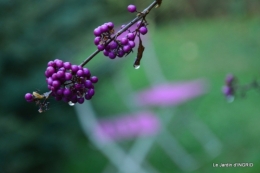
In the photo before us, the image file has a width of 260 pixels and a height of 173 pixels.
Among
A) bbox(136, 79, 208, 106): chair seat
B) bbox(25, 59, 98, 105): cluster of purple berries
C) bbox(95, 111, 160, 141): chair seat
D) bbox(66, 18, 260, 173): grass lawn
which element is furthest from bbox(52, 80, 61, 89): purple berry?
bbox(136, 79, 208, 106): chair seat

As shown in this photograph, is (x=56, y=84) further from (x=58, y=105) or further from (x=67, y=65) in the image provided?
(x=58, y=105)

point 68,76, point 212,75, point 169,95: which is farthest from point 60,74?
point 212,75

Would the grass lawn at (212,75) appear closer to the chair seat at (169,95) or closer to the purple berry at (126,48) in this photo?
the chair seat at (169,95)

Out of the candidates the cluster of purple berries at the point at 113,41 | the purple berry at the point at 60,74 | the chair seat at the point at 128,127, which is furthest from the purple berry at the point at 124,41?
the chair seat at the point at 128,127

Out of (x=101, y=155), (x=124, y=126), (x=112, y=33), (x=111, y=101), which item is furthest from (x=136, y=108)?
(x=112, y=33)

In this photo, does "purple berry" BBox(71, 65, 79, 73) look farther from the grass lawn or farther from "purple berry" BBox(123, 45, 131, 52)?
the grass lawn

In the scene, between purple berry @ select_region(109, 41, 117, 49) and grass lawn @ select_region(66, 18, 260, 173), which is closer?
purple berry @ select_region(109, 41, 117, 49)
